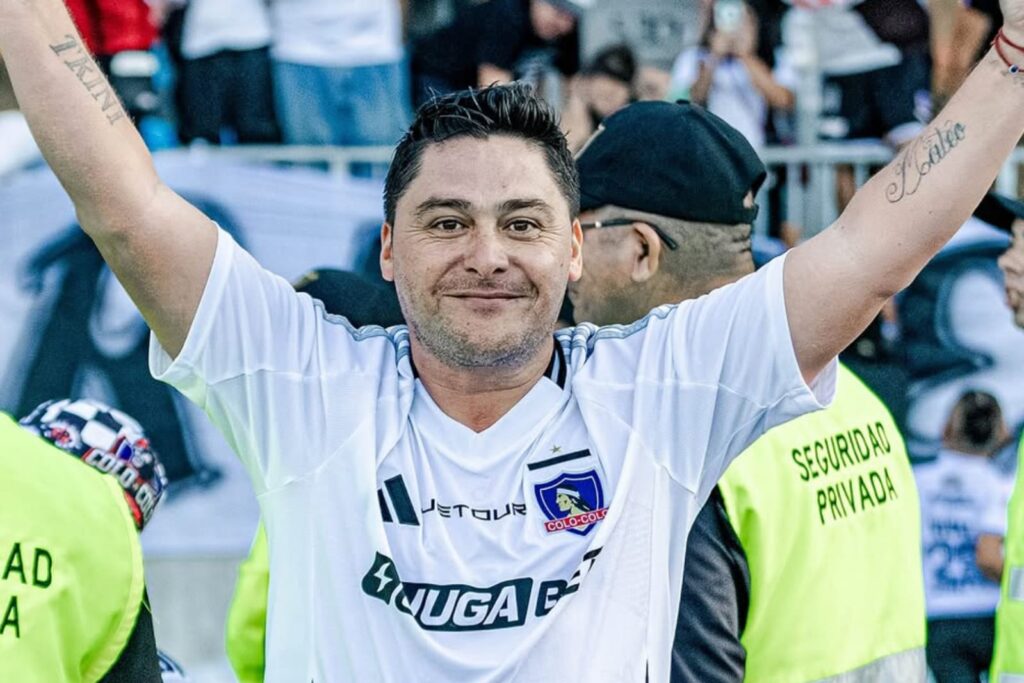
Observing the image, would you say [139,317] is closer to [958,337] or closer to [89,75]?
[958,337]

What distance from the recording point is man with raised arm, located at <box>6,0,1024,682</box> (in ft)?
7.85

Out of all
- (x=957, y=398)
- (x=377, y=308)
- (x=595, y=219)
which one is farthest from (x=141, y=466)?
(x=957, y=398)

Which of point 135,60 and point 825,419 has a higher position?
point 825,419

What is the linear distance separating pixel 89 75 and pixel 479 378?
82 cm

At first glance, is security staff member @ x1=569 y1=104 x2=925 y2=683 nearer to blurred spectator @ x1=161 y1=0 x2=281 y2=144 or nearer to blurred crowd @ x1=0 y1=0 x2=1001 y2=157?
blurred crowd @ x1=0 y1=0 x2=1001 y2=157

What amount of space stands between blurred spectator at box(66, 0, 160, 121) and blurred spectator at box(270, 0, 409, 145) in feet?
2.09

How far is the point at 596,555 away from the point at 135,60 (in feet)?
18.7

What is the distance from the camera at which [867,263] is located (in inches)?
94.5

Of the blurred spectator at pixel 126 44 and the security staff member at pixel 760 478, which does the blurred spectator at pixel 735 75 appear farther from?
the security staff member at pixel 760 478

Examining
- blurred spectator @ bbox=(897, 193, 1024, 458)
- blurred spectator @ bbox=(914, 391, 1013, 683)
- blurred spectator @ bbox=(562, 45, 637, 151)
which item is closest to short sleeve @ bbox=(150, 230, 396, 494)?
blurred spectator @ bbox=(914, 391, 1013, 683)

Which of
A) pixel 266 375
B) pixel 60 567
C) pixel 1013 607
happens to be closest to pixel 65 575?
pixel 60 567

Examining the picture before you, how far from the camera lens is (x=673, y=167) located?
3.38 metres

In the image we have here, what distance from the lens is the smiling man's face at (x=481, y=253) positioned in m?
2.58

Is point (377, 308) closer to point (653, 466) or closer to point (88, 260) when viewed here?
point (653, 466)
